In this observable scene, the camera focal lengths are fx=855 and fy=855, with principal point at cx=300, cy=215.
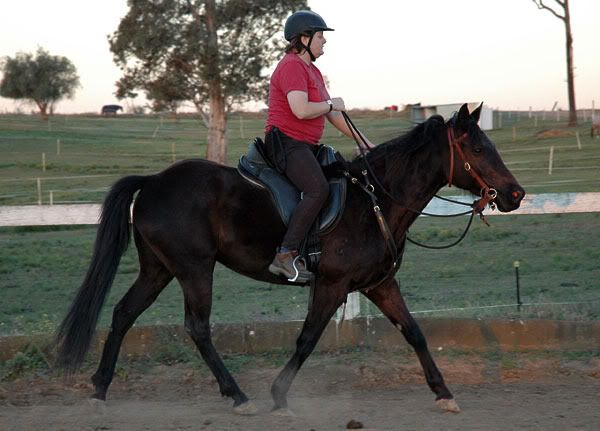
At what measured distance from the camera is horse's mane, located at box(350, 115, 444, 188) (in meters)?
6.11

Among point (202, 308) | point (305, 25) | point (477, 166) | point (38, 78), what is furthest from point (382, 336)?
point (38, 78)

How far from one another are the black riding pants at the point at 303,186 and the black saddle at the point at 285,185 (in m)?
0.08

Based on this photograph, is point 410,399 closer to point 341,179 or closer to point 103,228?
point 341,179

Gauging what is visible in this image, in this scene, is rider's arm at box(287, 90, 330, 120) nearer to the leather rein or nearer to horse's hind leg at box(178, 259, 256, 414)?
the leather rein

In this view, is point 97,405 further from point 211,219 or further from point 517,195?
point 517,195

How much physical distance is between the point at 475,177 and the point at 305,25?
1589mm

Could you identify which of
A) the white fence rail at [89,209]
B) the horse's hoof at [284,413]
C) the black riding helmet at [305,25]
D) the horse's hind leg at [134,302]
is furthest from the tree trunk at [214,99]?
the horse's hoof at [284,413]

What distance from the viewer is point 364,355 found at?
7.06 m

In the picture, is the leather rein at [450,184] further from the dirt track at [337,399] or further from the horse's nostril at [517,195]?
the dirt track at [337,399]

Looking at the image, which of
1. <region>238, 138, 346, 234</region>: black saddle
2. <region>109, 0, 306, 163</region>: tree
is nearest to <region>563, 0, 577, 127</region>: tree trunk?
<region>109, 0, 306, 163</region>: tree

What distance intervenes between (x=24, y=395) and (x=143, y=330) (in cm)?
113

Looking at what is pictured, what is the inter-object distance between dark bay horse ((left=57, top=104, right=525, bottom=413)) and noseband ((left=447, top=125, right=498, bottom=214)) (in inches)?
0.5

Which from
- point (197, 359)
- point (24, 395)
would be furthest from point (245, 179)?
point (24, 395)

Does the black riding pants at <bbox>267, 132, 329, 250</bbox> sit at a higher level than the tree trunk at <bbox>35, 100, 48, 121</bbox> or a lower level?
lower
